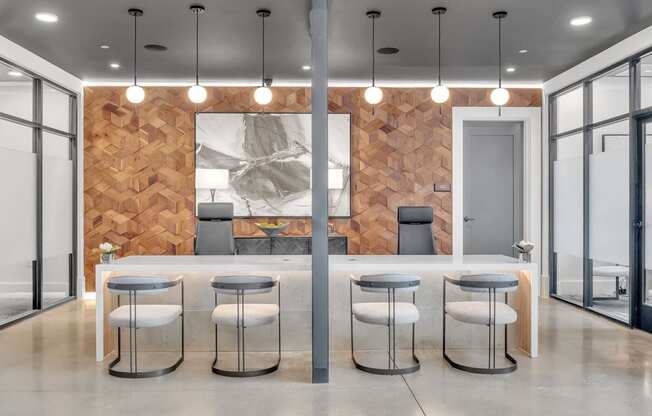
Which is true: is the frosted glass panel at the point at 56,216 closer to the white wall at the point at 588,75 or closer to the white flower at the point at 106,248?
the white flower at the point at 106,248

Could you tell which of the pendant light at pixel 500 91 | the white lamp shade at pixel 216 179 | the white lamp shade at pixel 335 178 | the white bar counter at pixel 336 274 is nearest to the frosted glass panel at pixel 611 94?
the pendant light at pixel 500 91

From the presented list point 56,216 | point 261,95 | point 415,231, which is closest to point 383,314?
point 415,231

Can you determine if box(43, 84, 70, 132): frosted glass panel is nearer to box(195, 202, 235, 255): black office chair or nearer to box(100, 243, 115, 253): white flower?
box(195, 202, 235, 255): black office chair

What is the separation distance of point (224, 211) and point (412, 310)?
279 cm

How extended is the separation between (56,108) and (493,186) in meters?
6.09

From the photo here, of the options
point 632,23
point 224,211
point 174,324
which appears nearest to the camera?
point 174,324

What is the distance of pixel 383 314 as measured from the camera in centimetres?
395

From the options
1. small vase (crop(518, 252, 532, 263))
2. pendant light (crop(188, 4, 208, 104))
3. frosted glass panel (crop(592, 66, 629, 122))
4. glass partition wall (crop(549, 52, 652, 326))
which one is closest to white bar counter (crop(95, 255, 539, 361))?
small vase (crop(518, 252, 532, 263))

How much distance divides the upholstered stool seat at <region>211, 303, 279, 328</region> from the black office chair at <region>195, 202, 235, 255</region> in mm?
1899

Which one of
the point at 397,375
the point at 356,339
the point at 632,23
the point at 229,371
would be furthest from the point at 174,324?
the point at 632,23

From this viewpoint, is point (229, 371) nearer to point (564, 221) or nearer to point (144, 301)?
point (144, 301)

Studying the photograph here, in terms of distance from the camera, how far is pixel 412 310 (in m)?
4.04

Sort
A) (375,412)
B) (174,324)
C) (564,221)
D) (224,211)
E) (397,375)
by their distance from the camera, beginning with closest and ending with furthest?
(375,412) → (397,375) → (174,324) → (224,211) → (564,221)

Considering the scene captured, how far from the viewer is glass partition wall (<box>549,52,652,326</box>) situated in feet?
18.5
